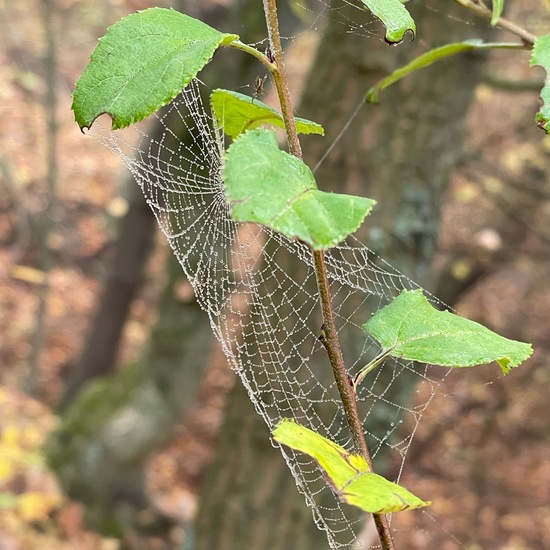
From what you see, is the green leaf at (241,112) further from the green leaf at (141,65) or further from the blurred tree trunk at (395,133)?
the blurred tree trunk at (395,133)

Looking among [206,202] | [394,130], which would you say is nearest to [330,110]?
[394,130]

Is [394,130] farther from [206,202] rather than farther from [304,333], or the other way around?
[206,202]

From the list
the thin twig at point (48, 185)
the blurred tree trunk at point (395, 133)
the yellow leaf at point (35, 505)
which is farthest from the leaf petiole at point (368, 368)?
the thin twig at point (48, 185)

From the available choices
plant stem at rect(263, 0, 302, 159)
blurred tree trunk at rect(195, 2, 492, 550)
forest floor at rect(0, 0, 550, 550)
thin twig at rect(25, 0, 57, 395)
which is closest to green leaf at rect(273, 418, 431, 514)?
plant stem at rect(263, 0, 302, 159)

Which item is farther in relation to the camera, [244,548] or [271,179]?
[244,548]

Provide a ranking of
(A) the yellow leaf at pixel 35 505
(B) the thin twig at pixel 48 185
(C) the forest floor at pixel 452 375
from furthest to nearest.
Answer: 1. (B) the thin twig at pixel 48 185
2. (C) the forest floor at pixel 452 375
3. (A) the yellow leaf at pixel 35 505

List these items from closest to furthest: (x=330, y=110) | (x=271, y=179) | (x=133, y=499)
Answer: (x=271, y=179), (x=330, y=110), (x=133, y=499)
